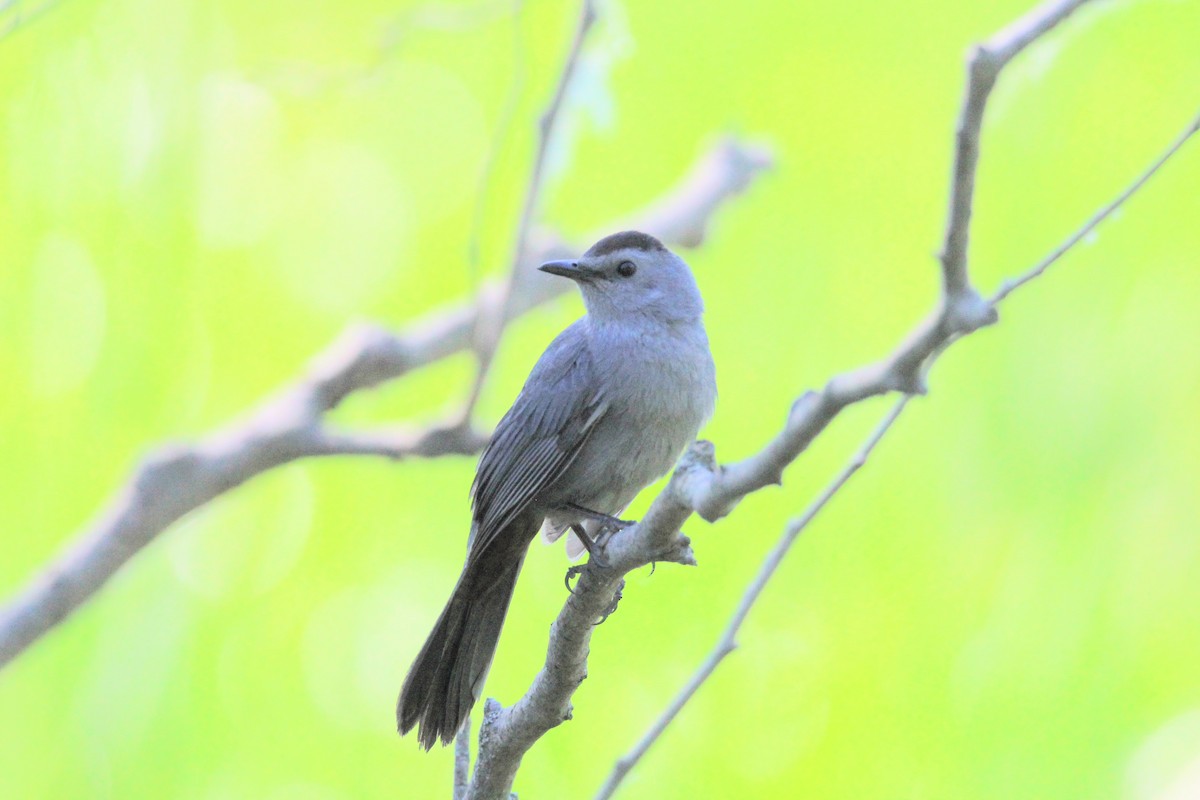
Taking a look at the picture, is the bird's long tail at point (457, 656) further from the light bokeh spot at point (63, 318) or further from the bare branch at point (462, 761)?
the light bokeh spot at point (63, 318)

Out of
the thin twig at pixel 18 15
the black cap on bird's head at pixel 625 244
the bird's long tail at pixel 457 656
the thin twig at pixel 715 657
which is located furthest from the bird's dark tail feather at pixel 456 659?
the thin twig at pixel 18 15

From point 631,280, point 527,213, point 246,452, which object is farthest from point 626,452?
point 246,452

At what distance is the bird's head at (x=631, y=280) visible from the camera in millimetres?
3088

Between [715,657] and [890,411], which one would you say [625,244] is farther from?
[890,411]

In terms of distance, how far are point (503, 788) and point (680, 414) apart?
38.0 inches

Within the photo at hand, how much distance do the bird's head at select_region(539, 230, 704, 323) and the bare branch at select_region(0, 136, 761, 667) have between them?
0.48 m

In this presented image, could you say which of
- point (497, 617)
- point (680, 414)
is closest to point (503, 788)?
point (497, 617)

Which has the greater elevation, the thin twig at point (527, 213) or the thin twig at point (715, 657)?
the thin twig at point (527, 213)

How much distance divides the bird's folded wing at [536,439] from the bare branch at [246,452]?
53cm

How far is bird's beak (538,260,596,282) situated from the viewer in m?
3.09

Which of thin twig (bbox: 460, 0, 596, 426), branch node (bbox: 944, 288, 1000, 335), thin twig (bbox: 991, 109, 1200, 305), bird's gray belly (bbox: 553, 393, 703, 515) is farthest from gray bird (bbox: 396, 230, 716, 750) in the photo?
branch node (bbox: 944, 288, 1000, 335)

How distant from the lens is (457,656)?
271 centimetres

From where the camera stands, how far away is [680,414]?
9.19ft

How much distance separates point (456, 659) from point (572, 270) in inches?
40.9
